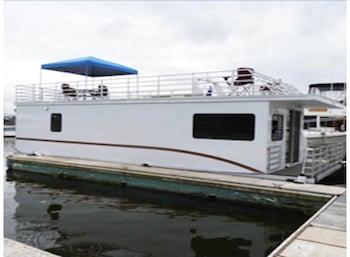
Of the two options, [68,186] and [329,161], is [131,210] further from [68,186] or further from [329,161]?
[329,161]

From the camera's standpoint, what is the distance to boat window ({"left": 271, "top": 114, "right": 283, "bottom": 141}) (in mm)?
10287

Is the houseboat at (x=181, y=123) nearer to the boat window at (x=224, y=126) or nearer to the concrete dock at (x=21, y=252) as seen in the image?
the boat window at (x=224, y=126)

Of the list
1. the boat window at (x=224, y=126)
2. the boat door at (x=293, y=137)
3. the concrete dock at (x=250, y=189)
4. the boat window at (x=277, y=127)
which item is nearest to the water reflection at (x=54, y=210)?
the concrete dock at (x=250, y=189)

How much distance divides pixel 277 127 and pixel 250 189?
9.00 ft

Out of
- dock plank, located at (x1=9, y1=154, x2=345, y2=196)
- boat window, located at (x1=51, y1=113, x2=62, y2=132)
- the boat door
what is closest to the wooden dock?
dock plank, located at (x1=9, y1=154, x2=345, y2=196)

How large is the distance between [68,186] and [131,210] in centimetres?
350

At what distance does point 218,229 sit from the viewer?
286 inches

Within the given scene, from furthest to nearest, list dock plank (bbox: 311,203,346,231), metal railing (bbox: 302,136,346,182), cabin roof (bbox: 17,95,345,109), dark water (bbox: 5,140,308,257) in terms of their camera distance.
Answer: cabin roof (bbox: 17,95,345,109) < metal railing (bbox: 302,136,346,182) < dark water (bbox: 5,140,308,257) < dock plank (bbox: 311,203,346,231)

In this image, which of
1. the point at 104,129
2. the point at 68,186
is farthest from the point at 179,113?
the point at 68,186

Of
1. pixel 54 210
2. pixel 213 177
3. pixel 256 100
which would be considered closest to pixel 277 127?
pixel 256 100

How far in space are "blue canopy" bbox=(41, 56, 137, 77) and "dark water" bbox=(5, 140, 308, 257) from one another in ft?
18.9

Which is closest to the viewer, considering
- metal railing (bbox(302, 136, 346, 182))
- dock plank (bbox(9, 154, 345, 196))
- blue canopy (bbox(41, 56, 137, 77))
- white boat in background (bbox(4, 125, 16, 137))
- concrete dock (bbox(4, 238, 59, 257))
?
concrete dock (bbox(4, 238, 59, 257))

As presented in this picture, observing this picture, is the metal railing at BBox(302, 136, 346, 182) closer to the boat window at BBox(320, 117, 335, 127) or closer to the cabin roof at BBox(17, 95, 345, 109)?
the cabin roof at BBox(17, 95, 345, 109)

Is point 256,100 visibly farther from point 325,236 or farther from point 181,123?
point 325,236
